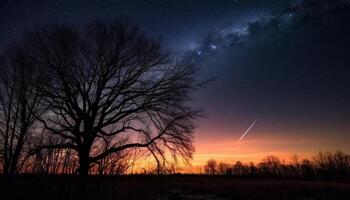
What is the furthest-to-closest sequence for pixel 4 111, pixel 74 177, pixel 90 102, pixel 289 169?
1. pixel 289 169
2. pixel 90 102
3. pixel 4 111
4. pixel 74 177

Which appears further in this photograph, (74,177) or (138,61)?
(138,61)

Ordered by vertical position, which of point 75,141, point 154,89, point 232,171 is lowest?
point 232,171

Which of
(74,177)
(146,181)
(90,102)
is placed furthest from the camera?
(90,102)

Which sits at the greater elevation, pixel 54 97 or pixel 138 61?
pixel 138 61

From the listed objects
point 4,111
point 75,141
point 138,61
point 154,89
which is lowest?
point 75,141

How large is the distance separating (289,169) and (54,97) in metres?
103

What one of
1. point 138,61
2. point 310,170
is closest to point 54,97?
point 138,61

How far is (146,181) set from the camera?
28.7ft

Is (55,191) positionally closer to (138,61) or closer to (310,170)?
(138,61)

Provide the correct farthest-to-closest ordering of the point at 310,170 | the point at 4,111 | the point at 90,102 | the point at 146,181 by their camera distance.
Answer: the point at 310,170 → the point at 90,102 → the point at 4,111 → the point at 146,181

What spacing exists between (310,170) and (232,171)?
3579 cm

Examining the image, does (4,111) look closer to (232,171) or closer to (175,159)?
(175,159)

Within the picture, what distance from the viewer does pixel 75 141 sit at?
1407 centimetres

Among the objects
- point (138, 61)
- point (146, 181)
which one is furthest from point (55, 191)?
point (138, 61)
